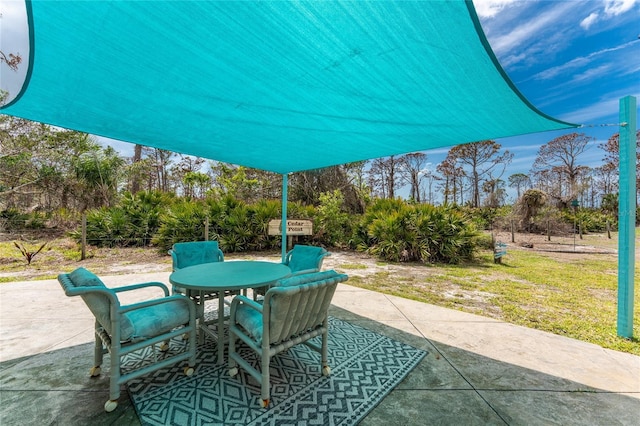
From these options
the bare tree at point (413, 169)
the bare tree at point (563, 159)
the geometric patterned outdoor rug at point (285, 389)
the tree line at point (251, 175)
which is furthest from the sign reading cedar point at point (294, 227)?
the bare tree at point (563, 159)

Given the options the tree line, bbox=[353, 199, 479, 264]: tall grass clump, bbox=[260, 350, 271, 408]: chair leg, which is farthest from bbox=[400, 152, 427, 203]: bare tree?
bbox=[260, 350, 271, 408]: chair leg

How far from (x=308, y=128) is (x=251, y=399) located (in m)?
2.32

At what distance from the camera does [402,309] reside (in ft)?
12.0

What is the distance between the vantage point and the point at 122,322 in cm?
180

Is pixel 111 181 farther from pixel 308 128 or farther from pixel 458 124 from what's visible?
pixel 458 124

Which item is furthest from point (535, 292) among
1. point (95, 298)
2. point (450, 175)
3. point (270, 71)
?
point (450, 175)

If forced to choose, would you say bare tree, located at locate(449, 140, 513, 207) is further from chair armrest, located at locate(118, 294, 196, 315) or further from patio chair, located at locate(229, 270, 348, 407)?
chair armrest, located at locate(118, 294, 196, 315)

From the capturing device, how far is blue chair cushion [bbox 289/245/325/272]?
11.1ft

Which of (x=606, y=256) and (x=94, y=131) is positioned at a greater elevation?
(x=94, y=131)

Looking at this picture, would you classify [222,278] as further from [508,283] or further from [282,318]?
[508,283]

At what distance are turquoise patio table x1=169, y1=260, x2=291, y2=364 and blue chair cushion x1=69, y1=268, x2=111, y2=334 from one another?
514mm

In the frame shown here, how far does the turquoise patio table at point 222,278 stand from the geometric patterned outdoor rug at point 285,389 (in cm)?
33

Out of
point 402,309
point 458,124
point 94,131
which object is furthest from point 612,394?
point 94,131

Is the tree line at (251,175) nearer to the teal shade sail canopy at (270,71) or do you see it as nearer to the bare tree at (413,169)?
the bare tree at (413,169)
